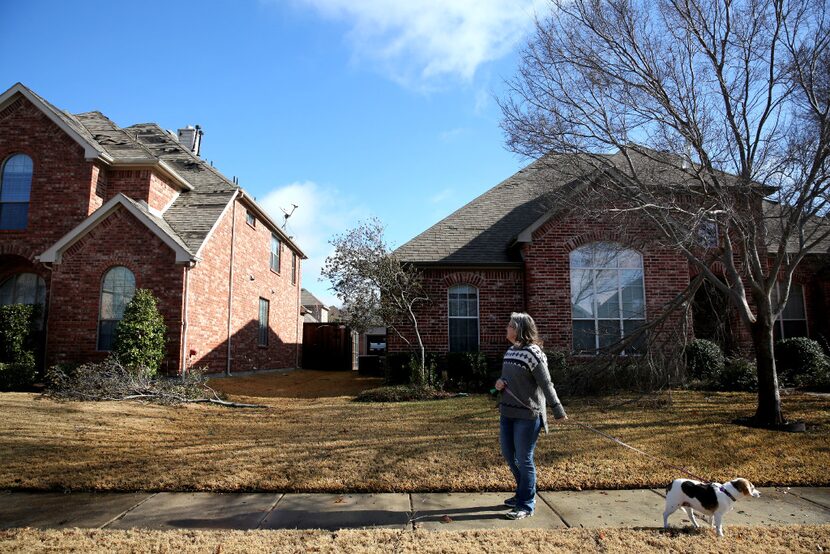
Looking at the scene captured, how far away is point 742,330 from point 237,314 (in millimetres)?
14695

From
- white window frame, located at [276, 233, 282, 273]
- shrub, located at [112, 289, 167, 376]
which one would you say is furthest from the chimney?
shrub, located at [112, 289, 167, 376]

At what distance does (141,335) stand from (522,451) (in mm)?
10428

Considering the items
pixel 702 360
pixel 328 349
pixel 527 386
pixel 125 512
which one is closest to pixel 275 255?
pixel 328 349

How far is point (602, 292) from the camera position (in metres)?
14.6

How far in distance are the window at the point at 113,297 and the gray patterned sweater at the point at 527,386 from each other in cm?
1189

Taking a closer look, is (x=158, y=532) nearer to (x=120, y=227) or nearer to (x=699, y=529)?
(x=699, y=529)

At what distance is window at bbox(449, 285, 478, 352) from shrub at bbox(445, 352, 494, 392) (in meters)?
0.95

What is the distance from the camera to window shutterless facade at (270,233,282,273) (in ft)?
70.8

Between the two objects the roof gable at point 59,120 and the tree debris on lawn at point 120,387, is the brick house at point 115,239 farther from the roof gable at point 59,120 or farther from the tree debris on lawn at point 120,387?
the tree debris on lawn at point 120,387

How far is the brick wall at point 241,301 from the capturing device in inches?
574

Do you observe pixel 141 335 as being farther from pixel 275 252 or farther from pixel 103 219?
pixel 275 252

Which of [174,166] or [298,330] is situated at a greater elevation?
[174,166]

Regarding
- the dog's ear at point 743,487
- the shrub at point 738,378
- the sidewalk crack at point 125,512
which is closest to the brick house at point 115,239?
the sidewalk crack at point 125,512

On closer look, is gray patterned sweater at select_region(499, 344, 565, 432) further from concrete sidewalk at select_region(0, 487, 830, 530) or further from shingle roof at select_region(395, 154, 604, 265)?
shingle roof at select_region(395, 154, 604, 265)
